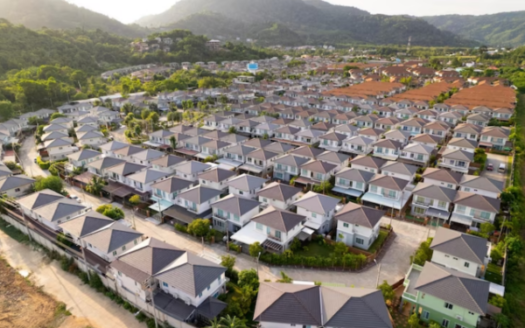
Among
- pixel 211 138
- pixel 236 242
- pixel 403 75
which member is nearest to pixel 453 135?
pixel 211 138

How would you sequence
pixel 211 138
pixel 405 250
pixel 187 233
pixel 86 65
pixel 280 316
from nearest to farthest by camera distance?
1. pixel 280 316
2. pixel 405 250
3. pixel 187 233
4. pixel 211 138
5. pixel 86 65

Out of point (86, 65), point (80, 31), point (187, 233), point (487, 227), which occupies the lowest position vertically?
point (187, 233)

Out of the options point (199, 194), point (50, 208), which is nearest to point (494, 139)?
point (199, 194)

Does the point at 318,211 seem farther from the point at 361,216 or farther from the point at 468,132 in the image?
the point at 468,132

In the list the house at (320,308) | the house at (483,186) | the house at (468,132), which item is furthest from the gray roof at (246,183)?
the house at (468,132)

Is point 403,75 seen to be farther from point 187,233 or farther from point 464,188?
point 187,233

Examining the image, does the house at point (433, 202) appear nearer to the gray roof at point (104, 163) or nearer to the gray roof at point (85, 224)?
the gray roof at point (85, 224)
